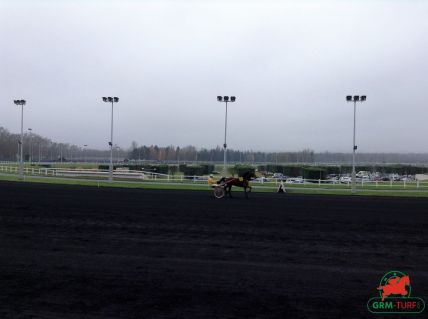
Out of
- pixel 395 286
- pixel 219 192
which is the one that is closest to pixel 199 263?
pixel 395 286

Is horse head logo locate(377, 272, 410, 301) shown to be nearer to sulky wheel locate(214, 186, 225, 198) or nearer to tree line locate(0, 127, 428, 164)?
sulky wheel locate(214, 186, 225, 198)

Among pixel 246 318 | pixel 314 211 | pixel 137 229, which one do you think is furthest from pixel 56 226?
pixel 314 211

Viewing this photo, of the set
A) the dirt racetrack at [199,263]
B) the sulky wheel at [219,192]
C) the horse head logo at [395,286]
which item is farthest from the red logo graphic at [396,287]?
the sulky wheel at [219,192]

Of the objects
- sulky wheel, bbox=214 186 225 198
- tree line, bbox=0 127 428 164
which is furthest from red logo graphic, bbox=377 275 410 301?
tree line, bbox=0 127 428 164

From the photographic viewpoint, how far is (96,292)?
535cm

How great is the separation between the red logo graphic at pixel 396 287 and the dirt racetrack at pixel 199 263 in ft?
0.53

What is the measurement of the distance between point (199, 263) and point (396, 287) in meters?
3.28

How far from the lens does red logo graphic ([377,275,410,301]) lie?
5473 millimetres

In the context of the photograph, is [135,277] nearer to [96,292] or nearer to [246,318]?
[96,292]

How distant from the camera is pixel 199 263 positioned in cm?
682

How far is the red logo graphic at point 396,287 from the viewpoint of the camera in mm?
5473

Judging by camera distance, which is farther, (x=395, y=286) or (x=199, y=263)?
(x=199, y=263)

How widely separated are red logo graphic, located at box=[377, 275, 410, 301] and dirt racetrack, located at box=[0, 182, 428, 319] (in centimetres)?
16

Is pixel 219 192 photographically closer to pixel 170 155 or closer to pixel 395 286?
pixel 395 286
